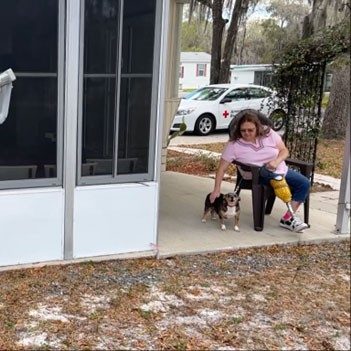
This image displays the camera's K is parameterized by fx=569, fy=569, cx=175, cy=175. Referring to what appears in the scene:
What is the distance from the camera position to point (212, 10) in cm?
1472

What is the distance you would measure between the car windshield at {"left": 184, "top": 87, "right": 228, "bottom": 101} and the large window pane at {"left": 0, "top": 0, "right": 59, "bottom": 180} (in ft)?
36.5

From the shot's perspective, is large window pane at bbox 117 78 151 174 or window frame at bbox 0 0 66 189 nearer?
window frame at bbox 0 0 66 189

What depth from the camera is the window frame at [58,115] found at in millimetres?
3332

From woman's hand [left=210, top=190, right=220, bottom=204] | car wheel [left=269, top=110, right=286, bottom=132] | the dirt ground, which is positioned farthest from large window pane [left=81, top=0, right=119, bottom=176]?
car wheel [left=269, top=110, right=286, bottom=132]

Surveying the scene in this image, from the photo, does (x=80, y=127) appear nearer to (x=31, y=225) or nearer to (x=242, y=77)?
(x=31, y=225)

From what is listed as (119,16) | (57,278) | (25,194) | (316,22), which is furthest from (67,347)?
(316,22)

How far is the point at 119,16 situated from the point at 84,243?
146 cm

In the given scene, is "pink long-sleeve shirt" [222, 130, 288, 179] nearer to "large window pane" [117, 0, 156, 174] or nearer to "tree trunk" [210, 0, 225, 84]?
"large window pane" [117, 0, 156, 174]

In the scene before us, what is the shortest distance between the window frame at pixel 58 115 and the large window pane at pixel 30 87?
0.04 feet

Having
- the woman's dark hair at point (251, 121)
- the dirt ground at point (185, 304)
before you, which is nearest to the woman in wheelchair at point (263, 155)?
the woman's dark hair at point (251, 121)

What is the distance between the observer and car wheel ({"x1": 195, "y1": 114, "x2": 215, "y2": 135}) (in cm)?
1398

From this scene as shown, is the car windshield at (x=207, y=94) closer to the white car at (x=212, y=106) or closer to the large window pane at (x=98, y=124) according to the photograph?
the white car at (x=212, y=106)

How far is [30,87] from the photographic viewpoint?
3.34 m

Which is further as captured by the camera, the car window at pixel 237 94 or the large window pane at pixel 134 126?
the car window at pixel 237 94
